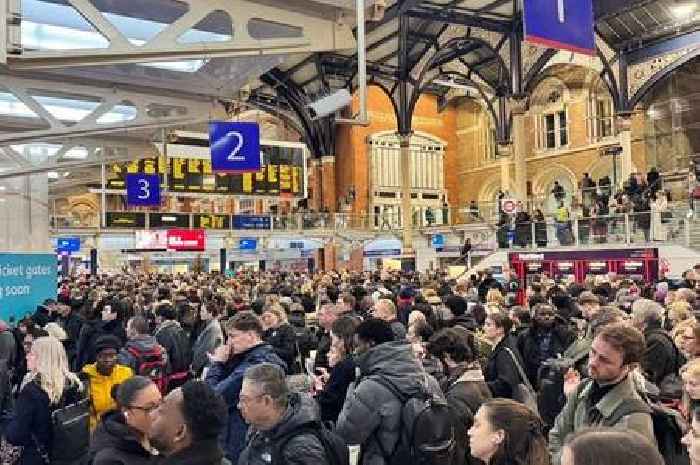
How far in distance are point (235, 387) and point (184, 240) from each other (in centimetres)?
2025

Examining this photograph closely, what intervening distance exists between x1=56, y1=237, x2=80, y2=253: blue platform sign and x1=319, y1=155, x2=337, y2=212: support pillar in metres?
14.5

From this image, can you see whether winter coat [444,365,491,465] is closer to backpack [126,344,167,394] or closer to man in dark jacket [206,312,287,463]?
man in dark jacket [206,312,287,463]

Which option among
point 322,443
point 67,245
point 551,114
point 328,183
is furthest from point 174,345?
point 328,183

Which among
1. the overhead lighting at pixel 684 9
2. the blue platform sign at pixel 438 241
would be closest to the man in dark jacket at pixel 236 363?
the overhead lighting at pixel 684 9

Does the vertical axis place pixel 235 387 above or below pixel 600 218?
below

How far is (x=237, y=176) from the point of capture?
2728cm

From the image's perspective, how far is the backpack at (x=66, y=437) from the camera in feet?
13.1

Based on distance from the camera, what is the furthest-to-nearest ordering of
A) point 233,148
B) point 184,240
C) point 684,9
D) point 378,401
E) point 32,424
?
1. point 684,9
2. point 184,240
3. point 233,148
4. point 32,424
5. point 378,401

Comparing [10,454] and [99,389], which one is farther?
[99,389]

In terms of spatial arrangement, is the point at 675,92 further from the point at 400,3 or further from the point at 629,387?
the point at 629,387

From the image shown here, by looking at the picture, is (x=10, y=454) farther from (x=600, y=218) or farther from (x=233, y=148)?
(x=600, y=218)

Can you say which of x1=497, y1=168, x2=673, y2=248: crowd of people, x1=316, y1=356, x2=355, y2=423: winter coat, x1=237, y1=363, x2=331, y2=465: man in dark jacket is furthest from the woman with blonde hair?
x1=497, y1=168, x2=673, y2=248: crowd of people

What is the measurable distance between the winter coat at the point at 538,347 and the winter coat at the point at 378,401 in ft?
7.74

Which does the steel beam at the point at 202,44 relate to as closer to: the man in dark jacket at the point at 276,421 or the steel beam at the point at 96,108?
the steel beam at the point at 96,108
